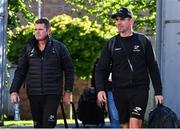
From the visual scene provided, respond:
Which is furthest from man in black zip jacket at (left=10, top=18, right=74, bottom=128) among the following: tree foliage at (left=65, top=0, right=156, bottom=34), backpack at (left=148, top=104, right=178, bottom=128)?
tree foliage at (left=65, top=0, right=156, bottom=34)

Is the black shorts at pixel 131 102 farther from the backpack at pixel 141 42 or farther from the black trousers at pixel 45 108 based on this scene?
the black trousers at pixel 45 108

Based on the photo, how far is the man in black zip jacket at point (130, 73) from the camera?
7996mm

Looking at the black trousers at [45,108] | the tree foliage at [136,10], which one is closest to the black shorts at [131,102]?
the black trousers at [45,108]

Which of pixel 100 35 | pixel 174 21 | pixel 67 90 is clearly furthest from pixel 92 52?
pixel 67 90

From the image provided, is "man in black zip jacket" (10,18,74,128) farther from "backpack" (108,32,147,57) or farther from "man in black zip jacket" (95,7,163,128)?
"backpack" (108,32,147,57)

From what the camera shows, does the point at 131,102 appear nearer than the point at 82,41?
Yes

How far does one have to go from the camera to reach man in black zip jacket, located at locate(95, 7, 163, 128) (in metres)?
8.00

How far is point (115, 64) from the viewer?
26.6ft

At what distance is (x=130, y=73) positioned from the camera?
26.2 feet

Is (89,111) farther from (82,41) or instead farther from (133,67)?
(82,41)

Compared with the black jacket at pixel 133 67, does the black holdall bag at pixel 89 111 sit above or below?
below

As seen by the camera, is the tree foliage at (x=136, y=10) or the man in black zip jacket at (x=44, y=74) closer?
the man in black zip jacket at (x=44, y=74)

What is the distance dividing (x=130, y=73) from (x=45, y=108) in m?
1.45

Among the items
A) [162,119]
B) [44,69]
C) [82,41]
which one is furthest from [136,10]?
[162,119]
